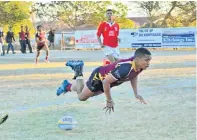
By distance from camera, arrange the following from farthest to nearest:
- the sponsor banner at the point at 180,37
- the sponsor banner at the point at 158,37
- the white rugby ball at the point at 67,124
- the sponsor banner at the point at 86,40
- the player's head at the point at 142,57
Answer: the sponsor banner at the point at 86,40, the sponsor banner at the point at 158,37, the sponsor banner at the point at 180,37, the white rugby ball at the point at 67,124, the player's head at the point at 142,57

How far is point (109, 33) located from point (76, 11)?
43801 mm

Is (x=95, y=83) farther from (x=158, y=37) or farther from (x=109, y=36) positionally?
(x=158, y=37)

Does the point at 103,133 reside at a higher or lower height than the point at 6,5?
lower

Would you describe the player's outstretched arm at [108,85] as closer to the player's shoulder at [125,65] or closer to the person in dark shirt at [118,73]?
the person in dark shirt at [118,73]

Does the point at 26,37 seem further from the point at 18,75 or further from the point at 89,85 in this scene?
the point at 89,85

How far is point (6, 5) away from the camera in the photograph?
171ft

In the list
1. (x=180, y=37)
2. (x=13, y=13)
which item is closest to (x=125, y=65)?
(x=180, y=37)

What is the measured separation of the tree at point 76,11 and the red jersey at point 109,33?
41140 millimetres

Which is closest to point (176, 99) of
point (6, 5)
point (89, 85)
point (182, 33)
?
point (89, 85)

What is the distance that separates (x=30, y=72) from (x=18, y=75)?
103cm

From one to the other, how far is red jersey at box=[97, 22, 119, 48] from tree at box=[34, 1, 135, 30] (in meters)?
41.1

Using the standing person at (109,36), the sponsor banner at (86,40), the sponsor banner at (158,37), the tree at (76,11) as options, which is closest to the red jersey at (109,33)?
the standing person at (109,36)

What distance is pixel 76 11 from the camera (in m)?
57.8

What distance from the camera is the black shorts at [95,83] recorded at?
7824 millimetres
